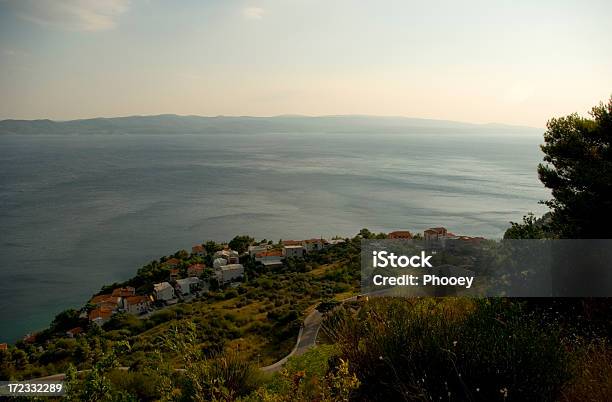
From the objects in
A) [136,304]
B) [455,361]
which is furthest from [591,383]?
[136,304]

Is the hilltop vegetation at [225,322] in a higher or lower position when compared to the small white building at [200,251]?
higher

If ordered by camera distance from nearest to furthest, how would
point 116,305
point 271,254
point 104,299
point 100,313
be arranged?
point 100,313 < point 116,305 < point 104,299 < point 271,254

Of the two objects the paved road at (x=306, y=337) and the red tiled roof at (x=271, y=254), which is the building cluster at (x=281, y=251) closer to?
the red tiled roof at (x=271, y=254)

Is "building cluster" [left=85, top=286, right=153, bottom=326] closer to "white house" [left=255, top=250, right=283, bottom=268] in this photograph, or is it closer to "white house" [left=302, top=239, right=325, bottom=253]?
"white house" [left=255, top=250, right=283, bottom=268]

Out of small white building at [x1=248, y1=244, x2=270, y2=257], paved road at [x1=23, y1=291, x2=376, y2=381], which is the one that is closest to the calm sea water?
small white building at [x1=248, y1=244, x2=270, y2=257]

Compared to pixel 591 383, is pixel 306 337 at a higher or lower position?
lower

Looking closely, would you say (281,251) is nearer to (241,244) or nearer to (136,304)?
(241,244)

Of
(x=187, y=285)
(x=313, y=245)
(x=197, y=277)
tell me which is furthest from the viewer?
(x=313, y=245)

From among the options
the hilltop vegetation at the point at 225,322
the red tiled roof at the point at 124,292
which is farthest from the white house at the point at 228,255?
the red tiled roof at the point at 124,292
